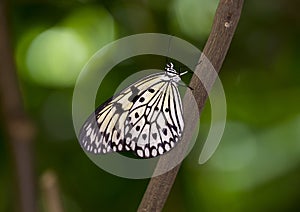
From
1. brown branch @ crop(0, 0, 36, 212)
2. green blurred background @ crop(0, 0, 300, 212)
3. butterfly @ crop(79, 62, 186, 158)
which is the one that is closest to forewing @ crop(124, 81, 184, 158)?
butterfly @ crop(79, 62, 186, 158)

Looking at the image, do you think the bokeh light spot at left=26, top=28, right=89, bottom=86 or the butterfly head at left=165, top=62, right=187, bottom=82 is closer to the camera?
the butterfly head at left=165, top=62, right=187, bottom=82

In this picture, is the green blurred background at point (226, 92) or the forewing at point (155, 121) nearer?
the forewing at point (155, 121)

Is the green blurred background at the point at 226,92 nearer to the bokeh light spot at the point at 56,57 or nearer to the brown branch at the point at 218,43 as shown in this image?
the bokeh light spot at the point at 56,57

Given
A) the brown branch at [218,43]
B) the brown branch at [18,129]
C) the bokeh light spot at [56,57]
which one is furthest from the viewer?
the bokeh light spot at [56,57]

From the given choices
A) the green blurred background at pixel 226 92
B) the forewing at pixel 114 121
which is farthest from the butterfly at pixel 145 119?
the green blurred background at pixel 226 92

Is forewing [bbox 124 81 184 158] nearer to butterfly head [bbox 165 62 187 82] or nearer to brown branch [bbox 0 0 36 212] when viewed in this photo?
butterfly head [bbox 165 62 187 82]
